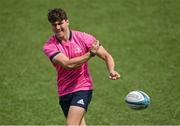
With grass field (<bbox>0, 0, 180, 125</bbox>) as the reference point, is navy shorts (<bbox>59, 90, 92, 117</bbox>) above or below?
above

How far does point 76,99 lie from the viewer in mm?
8422

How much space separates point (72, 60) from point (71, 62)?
0.13ft

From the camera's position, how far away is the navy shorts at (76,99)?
839 cm

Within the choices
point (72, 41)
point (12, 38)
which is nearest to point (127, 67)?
point (12, 38)

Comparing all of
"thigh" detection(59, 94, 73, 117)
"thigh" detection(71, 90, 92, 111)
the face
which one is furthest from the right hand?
"thigh" detection(59, 94, 73, 117)

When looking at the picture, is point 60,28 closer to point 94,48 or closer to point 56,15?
point 56,15

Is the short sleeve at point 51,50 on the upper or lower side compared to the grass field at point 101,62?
upper

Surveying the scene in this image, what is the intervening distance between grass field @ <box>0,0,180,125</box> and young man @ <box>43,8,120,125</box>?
2410 mm

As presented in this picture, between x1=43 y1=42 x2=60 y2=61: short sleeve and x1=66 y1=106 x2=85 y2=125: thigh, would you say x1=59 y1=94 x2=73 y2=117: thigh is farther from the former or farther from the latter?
x1=43 y1=42 x2=60 y2=61: short sleeve

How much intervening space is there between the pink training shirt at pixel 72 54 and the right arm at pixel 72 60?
0.64ft

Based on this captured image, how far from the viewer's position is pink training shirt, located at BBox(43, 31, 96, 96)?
8.44m

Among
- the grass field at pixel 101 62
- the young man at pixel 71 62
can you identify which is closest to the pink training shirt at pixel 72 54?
the young man at pixel 71 62

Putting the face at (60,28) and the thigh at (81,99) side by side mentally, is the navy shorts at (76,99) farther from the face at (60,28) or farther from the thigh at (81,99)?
the face at (60,28)

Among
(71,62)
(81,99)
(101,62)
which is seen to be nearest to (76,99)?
(81,99)
